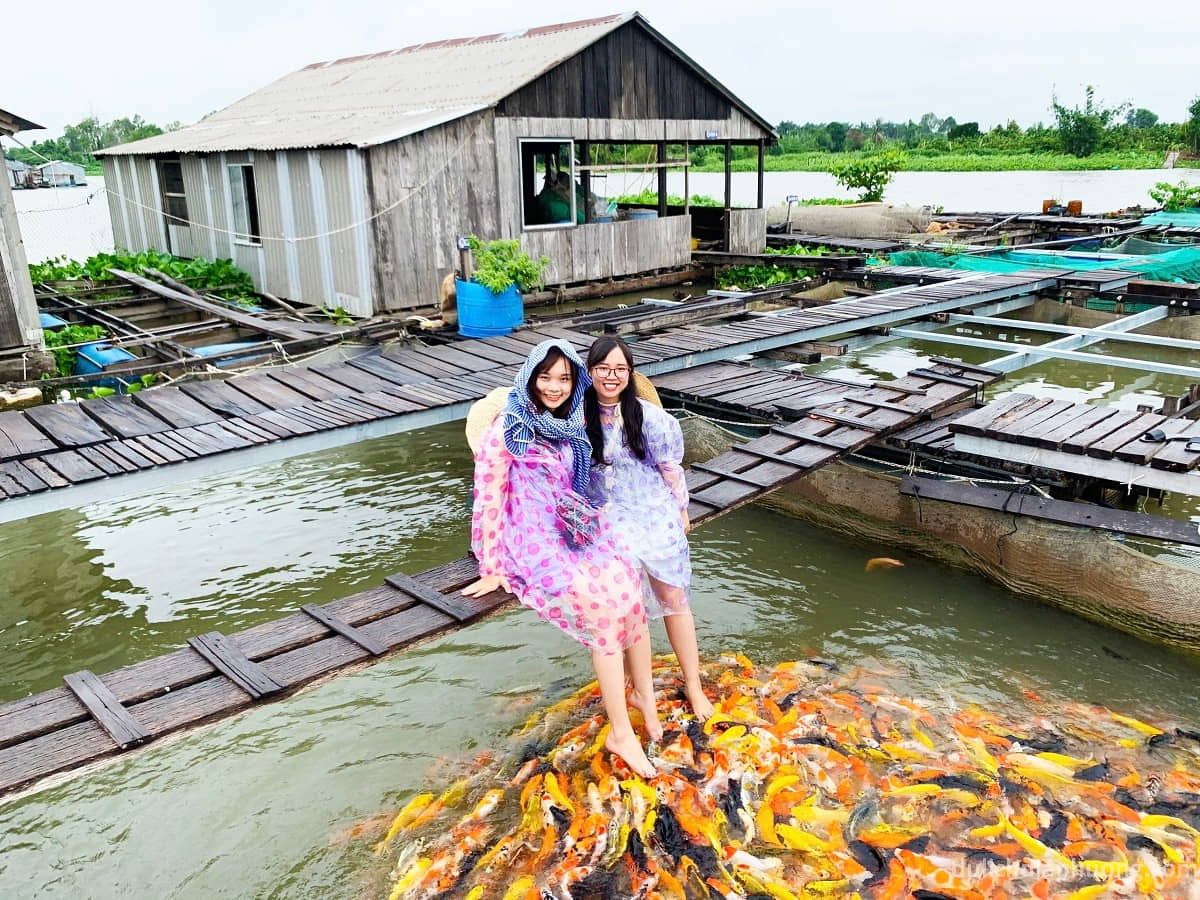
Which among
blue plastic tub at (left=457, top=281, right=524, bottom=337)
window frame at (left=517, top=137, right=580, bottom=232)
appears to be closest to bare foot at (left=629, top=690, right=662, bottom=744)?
blue plastic tub at (left=457, top=281, right=524, bottom=337)

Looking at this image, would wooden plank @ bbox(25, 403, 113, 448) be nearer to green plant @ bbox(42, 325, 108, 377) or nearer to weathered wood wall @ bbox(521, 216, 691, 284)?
green plant @ bbox(42, 325, 108, 377)

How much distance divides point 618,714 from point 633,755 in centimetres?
24

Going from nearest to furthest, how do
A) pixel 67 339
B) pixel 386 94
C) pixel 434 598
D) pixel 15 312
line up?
pixel 434 598 < pixel 15 312 < pixel 67 339 < pixel 386 94

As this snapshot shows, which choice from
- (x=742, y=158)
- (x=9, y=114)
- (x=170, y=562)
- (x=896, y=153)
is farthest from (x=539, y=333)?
(x=742, y=158)

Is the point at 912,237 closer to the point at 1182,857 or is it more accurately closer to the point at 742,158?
the point at 1182,857

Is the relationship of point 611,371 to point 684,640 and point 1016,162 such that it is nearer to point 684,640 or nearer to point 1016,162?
point 684,640

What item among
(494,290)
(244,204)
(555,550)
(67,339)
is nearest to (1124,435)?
(555,550)

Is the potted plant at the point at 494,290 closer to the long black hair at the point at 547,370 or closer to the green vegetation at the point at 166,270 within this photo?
the green vegetation at the point at 166,270

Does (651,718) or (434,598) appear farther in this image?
(434,598)

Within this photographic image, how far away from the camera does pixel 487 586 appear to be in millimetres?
4723

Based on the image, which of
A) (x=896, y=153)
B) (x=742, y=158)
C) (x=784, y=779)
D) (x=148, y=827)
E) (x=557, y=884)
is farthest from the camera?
(x=742, y=158)

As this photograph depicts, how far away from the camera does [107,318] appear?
12375mm

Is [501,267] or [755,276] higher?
[501,267]

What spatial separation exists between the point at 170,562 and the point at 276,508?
1.28 m
